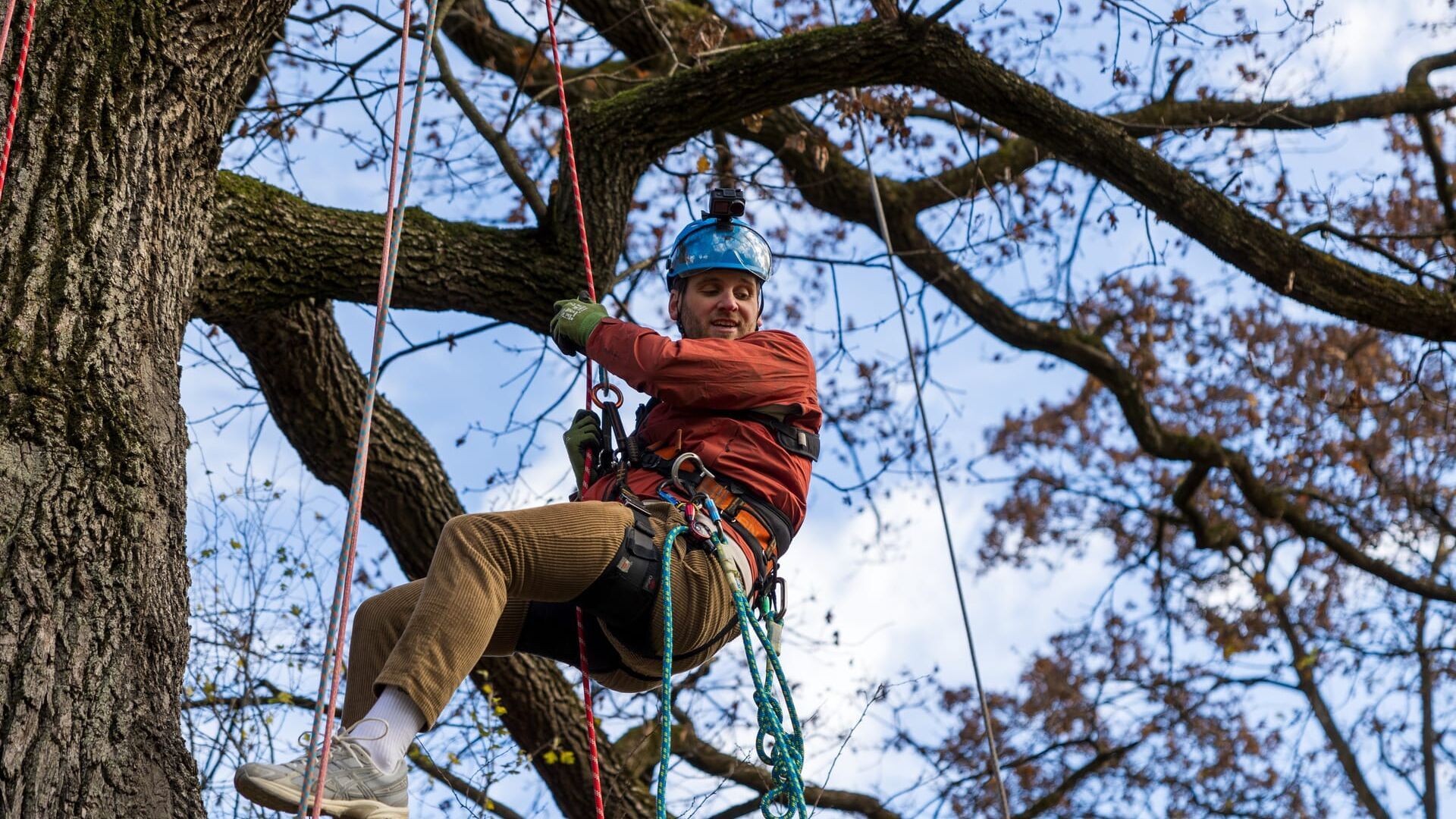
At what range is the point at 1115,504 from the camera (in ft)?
35.9

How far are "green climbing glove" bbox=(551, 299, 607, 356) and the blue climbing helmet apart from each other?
227mm

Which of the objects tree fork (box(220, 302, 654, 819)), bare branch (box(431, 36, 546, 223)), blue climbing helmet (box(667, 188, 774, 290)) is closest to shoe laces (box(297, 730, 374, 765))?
blue climbing helmet (box(667, 188, 774, 290))

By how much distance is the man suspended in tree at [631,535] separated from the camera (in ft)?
8.98

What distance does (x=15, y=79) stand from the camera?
3.22m

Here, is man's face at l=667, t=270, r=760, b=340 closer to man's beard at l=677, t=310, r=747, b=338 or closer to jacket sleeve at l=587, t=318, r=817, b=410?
man's beard at l=677, t=310, r=747, b=338

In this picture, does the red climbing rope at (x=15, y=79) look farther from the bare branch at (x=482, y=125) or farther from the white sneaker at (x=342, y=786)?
the bare branch at (x=482, y=125)

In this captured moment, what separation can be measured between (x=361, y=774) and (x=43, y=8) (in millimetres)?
2002

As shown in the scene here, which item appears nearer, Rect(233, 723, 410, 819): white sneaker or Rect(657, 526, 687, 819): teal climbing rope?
Rect(233, 723, 410, 819): white sneaker

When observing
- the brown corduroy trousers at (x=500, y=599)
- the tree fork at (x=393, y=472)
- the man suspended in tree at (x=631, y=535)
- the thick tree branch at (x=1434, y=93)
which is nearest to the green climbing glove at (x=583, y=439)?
the man suspended in tree at (x=631, y=535)

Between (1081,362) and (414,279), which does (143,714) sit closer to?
(414,279)

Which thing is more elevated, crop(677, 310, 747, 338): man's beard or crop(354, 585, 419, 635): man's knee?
crop(677, 310, 747, 338): man's beard

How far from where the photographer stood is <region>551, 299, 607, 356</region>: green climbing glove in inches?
136

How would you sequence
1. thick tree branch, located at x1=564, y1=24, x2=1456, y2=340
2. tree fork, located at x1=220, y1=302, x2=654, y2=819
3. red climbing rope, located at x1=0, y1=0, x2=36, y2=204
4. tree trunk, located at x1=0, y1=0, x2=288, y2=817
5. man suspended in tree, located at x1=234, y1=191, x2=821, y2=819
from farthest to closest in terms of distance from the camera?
tree fork, located at x1=220, y1=302, x2=654, y2=819
thick tree branch, located at x1=564, y1=24, x2=1456, y2=340
red climbing rope, located at x1=0, y1=0, x2=36, y2=204
man suspended in tree, located at x1=234, y1=191, x2=821, y2=819
tree trunk, located at x1=0, y1=0, x2=288, y2=817

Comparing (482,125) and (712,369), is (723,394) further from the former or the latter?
(482,125)
